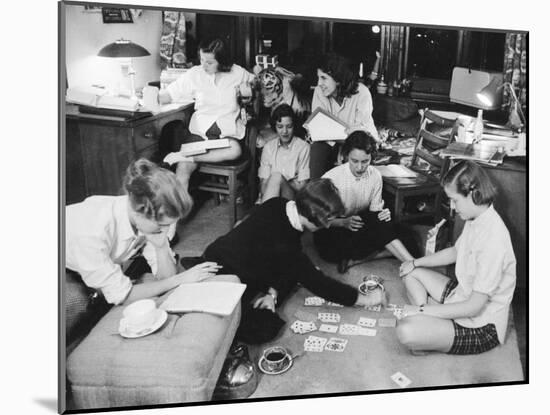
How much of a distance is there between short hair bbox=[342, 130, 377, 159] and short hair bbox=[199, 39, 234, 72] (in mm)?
665

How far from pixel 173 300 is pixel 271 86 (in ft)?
3.41

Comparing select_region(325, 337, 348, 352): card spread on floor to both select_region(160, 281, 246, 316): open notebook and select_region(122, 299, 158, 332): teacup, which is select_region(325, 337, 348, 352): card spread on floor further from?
select_region(122, 299, 158, 332): teacup

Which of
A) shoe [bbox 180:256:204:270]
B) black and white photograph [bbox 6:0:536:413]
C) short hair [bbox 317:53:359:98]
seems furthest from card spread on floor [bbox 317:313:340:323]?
short hair [bbox 317:53:359:98]

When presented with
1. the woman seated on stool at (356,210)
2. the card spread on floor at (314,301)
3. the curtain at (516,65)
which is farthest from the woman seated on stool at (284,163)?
the curtain at (516,65)

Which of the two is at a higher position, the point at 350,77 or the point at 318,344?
the point at 350,77

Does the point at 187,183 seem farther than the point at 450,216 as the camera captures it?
No

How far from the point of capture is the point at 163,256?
2.67 m

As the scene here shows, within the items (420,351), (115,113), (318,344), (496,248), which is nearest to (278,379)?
(318,344)

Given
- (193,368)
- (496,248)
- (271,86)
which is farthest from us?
(496,248)

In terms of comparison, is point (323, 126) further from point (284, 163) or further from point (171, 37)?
point (171, 37)

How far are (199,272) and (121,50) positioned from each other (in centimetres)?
101

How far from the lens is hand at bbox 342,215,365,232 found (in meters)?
2.85

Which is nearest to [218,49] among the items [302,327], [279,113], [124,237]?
[279,113]

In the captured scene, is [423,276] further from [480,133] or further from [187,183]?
[187,183]
